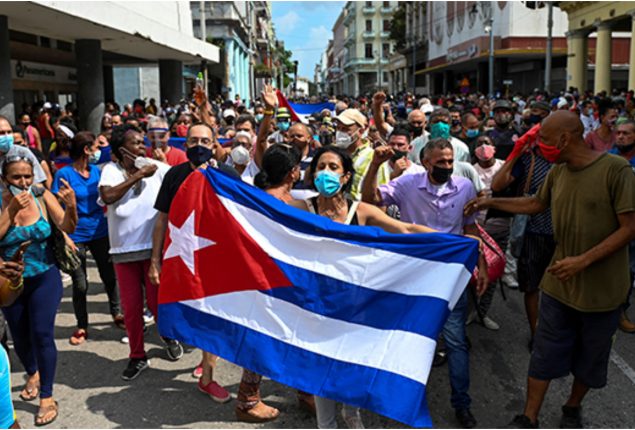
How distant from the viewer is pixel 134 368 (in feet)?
15.9

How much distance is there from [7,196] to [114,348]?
1800 mm

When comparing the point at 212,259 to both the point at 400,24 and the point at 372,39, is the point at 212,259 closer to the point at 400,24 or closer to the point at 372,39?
the point at 400,24

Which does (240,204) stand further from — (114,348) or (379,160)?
(114,348)

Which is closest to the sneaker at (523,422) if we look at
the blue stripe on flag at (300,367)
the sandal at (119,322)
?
the blue stripe on flag at (300,367)

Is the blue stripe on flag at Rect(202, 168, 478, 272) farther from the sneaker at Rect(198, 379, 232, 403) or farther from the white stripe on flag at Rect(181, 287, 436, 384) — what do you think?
the sneaker at Rect(198, 379, 232, 403)

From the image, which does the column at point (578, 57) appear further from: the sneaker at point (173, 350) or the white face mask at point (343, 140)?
the sneaker at point (173, 350)

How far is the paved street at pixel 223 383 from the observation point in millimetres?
4121

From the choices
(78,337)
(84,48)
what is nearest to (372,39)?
(84,48)

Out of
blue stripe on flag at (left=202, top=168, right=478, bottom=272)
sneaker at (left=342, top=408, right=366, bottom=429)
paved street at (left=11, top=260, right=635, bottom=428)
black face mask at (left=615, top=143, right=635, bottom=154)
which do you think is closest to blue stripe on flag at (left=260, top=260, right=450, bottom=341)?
blue stripe on flag at (left=202, top=168, right=478, bottom=272)

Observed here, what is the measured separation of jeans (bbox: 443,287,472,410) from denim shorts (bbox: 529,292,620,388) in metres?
0.42

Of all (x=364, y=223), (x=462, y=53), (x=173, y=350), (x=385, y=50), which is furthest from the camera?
(x=385, y=50)

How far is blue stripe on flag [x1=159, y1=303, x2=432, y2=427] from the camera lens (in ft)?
10.5

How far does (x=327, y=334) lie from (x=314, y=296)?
0.23 meters

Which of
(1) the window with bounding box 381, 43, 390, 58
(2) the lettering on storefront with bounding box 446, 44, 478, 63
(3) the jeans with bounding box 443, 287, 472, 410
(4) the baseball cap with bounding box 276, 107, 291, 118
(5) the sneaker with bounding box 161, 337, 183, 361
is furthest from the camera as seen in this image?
(1) the window with bounding box 381, 43, 390, 58
